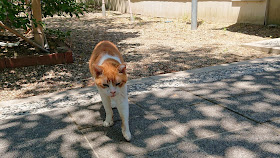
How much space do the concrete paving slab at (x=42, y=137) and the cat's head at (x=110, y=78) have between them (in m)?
0.65

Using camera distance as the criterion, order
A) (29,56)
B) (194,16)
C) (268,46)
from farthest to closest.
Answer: (194,16), (268,46), (29,56)

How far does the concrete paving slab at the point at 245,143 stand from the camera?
2.48 metres

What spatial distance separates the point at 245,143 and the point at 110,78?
1480 millimetres

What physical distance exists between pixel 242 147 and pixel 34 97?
320 cm

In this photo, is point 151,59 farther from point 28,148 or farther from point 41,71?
point 28,148

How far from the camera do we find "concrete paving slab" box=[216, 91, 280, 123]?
318 centimetres

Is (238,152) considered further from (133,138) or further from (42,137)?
(42,137)

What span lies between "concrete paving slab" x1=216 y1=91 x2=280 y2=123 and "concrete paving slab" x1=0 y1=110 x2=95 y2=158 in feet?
6.34

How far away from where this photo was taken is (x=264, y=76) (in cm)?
463

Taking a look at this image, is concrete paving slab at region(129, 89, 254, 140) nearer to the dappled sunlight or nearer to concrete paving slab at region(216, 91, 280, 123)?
concrete paving slab at region(216, 91, 280, 123)

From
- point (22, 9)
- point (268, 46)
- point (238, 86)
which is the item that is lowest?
point (238, 86)

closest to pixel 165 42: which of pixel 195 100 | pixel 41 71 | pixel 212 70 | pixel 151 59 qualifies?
Answer: pixel 151 59

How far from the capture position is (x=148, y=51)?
737 cm

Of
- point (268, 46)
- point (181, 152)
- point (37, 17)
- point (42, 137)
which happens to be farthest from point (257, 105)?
point (37, 17)
